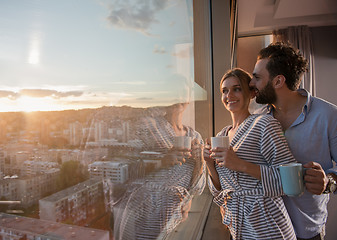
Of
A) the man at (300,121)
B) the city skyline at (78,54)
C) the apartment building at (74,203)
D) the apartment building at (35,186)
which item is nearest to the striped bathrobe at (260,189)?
the man at (300,121)

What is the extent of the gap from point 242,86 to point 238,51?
2691 millimetres

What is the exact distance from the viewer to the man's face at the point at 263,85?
99 cm

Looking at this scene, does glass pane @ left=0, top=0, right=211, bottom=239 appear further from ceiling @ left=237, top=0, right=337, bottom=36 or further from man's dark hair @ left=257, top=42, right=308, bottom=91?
ceiling @ left=237, top=0, right=337, bottom=36

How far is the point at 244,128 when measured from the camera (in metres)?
0.89

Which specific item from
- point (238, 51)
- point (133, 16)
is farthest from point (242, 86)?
point (238, 51)

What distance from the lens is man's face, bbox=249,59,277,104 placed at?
3.26 ft

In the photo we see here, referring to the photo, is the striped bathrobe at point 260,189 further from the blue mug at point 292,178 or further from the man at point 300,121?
the man at point 300,121

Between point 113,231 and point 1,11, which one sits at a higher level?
point 1,11

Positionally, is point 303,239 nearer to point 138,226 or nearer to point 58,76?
point 138,226

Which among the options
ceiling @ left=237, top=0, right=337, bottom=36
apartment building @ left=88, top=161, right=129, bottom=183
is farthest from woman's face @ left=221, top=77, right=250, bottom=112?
ceiling @ left=237, top=0, right=337, bottom=36

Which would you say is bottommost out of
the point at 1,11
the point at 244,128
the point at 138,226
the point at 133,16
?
the point at 138,226

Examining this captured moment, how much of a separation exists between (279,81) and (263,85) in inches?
2.6

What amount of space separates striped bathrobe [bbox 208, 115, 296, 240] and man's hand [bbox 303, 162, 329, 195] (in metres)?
0.08

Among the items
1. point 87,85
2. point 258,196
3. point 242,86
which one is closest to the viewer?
point 87,85
